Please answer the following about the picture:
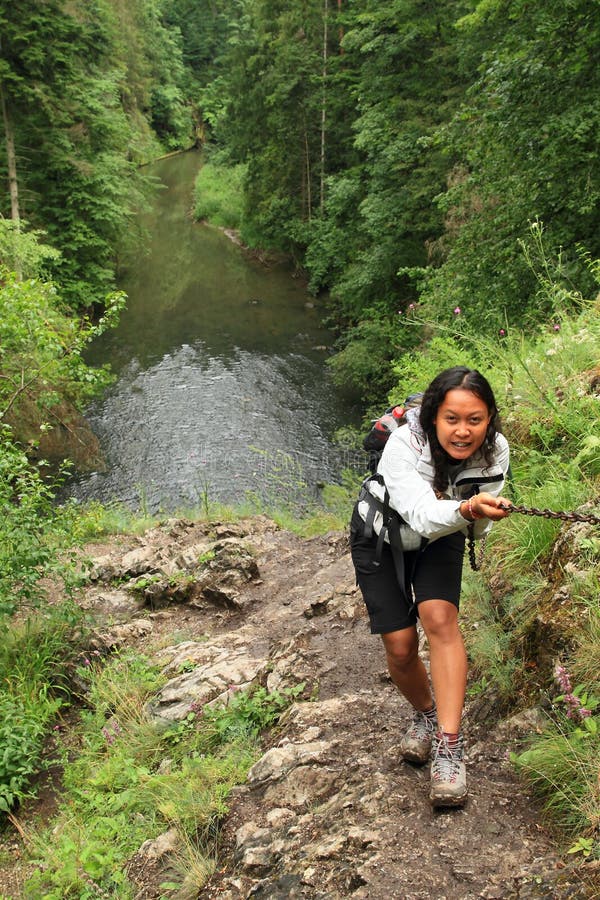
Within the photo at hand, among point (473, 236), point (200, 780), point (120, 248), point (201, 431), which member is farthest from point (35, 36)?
point (200, 780)

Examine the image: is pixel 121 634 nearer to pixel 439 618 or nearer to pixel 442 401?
pixel 439 618

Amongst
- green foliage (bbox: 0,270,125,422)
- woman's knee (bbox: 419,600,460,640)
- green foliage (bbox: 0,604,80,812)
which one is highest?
green foliage (bbox: 0,270,125,422)

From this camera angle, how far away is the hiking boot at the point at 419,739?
2.60 m

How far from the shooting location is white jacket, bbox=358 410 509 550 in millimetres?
2191

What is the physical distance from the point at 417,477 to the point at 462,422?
0.80ft

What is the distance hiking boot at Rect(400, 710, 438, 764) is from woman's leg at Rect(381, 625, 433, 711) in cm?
6

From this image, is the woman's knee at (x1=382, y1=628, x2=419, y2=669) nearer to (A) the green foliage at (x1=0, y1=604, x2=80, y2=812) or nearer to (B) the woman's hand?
(B) the woman's hand

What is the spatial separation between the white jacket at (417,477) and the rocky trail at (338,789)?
0.99m

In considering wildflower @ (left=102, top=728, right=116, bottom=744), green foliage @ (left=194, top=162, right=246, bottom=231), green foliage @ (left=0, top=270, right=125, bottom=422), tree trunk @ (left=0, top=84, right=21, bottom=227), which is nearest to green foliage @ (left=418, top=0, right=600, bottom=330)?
green foliage @ (left=0, top=270, right=125, bottom=422)

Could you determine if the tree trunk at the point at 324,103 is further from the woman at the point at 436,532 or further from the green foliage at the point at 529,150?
the woman at the point at 436,532

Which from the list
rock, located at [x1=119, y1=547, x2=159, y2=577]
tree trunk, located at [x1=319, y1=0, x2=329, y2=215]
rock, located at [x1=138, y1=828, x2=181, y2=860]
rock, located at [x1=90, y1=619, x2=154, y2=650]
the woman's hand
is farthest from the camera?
tree trunk, located at [x1=319, y1=0, x2=329, y2=215]

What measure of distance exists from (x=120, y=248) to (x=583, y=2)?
53.4 ft

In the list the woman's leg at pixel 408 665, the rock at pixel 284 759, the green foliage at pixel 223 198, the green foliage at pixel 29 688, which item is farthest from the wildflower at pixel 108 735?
the green foliage at pixel 223 198

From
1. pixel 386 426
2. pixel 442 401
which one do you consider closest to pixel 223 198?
pixel 386 426
